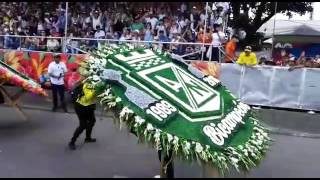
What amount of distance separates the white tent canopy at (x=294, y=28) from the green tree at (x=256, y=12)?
959 mm

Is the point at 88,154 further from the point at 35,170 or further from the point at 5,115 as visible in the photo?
the point at 5,115

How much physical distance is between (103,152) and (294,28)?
19823 millimetres

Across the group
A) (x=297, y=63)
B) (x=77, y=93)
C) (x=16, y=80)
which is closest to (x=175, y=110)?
(x=77, y=93)

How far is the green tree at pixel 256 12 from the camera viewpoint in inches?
1163

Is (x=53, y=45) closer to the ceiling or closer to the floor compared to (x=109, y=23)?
closer to the floor

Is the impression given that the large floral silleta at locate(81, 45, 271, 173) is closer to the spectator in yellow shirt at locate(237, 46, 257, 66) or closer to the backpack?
the backpack

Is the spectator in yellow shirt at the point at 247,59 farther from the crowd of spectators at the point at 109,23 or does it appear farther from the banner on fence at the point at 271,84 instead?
the crowd of spectators at the point at 109,23

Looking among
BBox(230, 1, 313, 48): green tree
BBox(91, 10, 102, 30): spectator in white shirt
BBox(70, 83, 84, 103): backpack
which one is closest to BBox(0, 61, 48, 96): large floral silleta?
BBox(70, 83, 84, 103): backpack

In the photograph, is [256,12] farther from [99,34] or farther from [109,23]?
[99,34]

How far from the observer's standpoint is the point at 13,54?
1515 centimetres

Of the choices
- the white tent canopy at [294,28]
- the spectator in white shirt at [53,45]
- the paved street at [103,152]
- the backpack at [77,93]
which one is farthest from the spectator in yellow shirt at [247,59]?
the white tent canopy at [294,28]

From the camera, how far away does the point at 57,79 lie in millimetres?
13141

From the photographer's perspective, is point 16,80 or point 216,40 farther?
point 216,40

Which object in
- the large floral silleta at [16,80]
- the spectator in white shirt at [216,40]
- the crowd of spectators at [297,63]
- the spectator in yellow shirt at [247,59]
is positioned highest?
the spectator in white shirt at [216,40]
